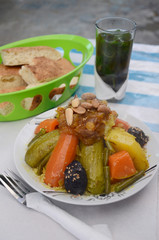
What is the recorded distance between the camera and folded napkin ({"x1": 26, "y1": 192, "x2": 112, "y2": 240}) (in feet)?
2.77

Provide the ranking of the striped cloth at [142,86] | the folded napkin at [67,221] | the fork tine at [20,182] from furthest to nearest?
the striped cloth at [142,86] → the fork tine at [20,182] → the folded napkin at [67,221]

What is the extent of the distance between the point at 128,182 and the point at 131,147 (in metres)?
0.14

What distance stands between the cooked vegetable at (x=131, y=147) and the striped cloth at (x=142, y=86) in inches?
13.1

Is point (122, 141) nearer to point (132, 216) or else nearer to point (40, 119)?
point (132, 216)

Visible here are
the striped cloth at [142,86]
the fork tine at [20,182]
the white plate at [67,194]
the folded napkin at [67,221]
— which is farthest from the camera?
the striped cloth at [142,86]

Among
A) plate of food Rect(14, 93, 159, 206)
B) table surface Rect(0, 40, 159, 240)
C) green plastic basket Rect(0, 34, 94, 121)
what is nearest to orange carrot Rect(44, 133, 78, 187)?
plate of food Rect(14, 93, 159, 206)

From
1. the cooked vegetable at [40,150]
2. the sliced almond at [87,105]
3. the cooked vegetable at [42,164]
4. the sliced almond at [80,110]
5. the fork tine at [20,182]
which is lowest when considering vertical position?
the fork tine at [20,182]

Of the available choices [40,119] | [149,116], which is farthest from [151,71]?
[40,119]

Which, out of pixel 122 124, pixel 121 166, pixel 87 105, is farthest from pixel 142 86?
pixel 121 166

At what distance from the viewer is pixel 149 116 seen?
1.54 meters

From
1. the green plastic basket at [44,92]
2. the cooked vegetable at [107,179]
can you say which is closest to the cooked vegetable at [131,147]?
the cooked vegetable at [107,179]

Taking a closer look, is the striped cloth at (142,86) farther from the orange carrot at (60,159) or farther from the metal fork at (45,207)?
the metal fork at (45,207)

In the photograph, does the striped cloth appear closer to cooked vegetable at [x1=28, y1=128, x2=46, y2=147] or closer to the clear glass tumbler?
the clear glass tumbler

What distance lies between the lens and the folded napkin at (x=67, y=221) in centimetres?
84
